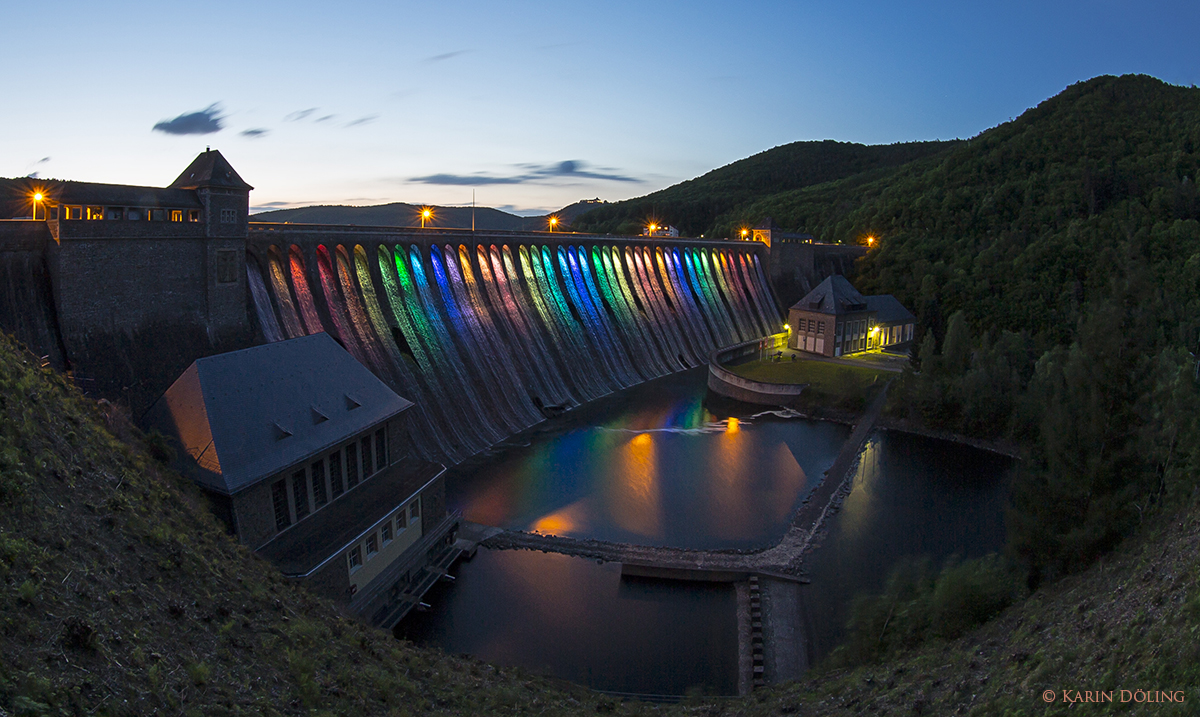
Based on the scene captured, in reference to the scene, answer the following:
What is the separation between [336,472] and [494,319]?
22.7 m

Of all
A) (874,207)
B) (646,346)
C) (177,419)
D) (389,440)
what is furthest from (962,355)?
(874,207)

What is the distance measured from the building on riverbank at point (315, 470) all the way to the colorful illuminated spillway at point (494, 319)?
9.09 metres

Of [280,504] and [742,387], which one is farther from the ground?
[280,504]

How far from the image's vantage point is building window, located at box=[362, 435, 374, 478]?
2198 cm

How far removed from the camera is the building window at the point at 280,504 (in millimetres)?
18297

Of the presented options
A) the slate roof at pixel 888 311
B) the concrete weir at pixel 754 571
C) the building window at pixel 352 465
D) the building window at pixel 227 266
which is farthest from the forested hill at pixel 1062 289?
the building window at pixel 227 266

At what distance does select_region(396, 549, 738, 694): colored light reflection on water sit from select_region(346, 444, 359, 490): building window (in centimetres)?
410

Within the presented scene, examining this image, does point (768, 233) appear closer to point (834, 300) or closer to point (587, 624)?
point (834, 300)

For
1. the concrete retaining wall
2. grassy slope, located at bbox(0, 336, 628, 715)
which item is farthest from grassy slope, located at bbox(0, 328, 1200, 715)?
the concrete retaining wall

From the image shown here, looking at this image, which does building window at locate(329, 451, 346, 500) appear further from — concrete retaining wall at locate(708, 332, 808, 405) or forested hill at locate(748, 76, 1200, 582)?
concrete retaining wall at locate(708, 332, 808, 405)

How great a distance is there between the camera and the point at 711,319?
61844 millimetres

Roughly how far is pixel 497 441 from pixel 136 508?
23.8 m

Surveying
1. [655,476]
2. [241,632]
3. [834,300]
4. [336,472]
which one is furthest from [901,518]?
[834,300]

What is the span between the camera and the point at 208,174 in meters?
26.5
